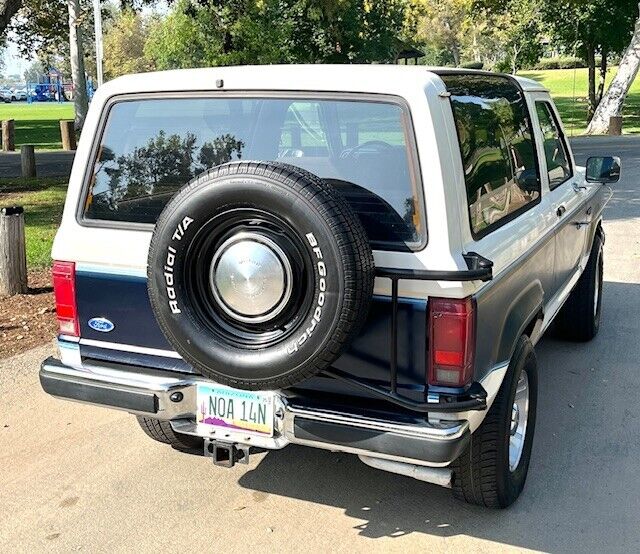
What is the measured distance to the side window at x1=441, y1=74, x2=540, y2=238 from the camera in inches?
129

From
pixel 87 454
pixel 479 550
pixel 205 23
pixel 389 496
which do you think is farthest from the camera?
pixel 205 23

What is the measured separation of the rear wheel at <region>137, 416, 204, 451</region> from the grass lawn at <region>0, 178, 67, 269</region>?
4.69 metres

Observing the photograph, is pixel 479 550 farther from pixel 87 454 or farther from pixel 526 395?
pixel 87 454

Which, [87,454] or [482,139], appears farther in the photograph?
[87,454]

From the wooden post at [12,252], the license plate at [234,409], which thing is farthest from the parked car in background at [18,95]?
the license plate at [234,409]

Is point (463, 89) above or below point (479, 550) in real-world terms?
above

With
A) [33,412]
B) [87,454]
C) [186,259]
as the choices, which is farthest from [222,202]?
[33,412]

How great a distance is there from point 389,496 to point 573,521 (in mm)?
828

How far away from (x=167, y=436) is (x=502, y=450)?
5.50 ft

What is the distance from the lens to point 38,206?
39.4 feet

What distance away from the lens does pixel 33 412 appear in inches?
189

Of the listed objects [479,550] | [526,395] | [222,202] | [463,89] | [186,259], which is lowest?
[479,550]

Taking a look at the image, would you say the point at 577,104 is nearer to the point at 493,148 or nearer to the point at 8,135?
the point at 8,135

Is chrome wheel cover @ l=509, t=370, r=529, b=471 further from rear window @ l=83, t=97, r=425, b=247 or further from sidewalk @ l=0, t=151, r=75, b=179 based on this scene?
sidewalk @ l=0, t=151, r=75, b=179
